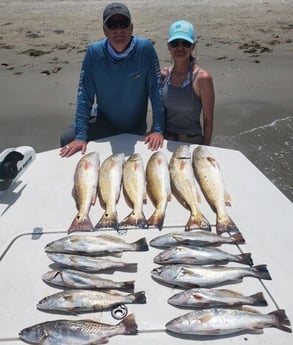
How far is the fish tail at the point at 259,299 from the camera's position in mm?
2477

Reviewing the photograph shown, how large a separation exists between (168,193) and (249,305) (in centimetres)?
125

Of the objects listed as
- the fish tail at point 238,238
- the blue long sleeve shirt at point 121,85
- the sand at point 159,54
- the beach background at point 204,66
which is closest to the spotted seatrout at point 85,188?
the blue long sleeve shirt at point 121,85

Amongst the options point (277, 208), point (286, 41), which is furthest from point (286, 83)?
point (277, 208)

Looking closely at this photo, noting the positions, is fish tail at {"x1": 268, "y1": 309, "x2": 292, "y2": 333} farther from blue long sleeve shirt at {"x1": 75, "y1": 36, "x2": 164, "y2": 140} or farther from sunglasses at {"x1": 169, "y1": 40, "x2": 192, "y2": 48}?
sunglasses at {"x1": 169, "y1": 40, "x2": 192, "y2": 48}

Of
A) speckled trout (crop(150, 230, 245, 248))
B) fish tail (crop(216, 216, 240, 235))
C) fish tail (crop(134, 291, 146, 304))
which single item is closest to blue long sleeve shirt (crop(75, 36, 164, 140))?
fish tail (crop(216, 216, 240, 235))

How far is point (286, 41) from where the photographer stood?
36.4ft

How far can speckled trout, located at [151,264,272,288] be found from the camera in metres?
2.63

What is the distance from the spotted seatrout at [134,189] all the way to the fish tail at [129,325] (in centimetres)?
86

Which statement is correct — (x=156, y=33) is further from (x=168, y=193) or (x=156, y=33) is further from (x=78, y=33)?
(x=168, y=193)

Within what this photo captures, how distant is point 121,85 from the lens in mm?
4473

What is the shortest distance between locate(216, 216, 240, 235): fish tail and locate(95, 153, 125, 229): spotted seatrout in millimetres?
720

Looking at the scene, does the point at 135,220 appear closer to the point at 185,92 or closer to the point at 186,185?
the point at 186,185

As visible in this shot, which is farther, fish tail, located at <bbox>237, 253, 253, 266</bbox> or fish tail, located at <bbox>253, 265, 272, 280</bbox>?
fish tail, located at <bbox>237, 253, 253, 266</bbox>

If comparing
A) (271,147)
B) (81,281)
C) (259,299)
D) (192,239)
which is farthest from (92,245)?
(271,147)
